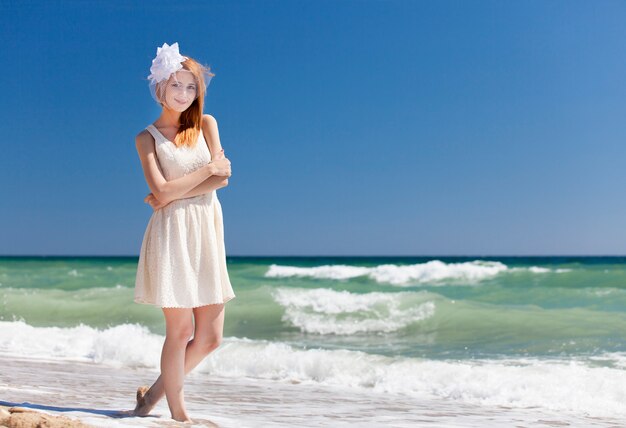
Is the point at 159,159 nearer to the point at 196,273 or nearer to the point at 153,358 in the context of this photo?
the point at 196,273

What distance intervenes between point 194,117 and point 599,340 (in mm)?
7360

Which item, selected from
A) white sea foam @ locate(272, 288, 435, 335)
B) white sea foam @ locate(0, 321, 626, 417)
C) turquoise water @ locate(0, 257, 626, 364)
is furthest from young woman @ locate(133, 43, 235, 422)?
white sea foam @ locate(272, 288, 435, 335)

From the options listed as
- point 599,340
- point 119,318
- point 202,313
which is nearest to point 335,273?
point 119,318

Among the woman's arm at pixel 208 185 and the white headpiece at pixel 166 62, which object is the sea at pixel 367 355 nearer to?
the woman's arm at pixel 208 185

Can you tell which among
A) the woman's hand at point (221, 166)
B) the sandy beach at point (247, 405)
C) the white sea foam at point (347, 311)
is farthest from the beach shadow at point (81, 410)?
the white sea foam at point (347, 311)

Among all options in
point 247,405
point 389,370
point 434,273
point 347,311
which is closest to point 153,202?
point 247,405

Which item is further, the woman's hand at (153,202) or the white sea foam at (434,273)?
the white sea foam at (434,273)

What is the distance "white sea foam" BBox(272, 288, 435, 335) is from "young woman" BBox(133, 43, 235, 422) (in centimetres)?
783

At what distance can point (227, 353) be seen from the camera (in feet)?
24.3

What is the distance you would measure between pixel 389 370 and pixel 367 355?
0.61 meters

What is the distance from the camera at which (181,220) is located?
3.58 metres

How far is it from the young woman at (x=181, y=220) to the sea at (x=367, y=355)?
61 cm

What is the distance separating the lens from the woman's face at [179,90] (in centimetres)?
369

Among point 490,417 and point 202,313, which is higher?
point 202,313
